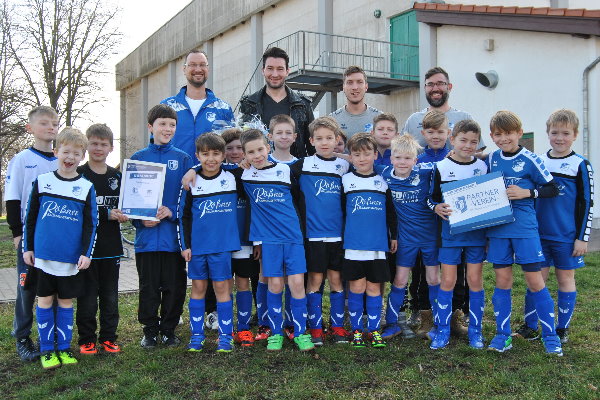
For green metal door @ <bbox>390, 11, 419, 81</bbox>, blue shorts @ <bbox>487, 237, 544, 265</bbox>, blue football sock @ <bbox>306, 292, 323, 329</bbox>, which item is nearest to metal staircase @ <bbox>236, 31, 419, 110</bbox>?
green metal door @ <bbox>390, 11, 419, 81</bbox>

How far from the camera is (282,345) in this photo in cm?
507

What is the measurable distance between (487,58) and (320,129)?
389 inches

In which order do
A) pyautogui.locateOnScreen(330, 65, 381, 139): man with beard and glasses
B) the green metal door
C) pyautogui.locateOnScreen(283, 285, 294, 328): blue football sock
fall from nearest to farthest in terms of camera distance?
pyautogui.locateOnScreen(283, 285, 294, 328): blue football sock < pyautogui.locateOnScreen(330, 65, 381, 139): man with beard and glasses < the green metal door

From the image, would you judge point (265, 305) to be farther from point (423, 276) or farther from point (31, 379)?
point (31, 379)

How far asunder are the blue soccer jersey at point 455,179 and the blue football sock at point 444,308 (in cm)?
43

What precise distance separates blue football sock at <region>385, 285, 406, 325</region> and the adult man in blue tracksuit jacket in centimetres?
235

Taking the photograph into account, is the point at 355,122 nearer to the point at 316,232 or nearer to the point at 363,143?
the point at 363,143

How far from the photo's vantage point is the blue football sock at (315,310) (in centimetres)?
514

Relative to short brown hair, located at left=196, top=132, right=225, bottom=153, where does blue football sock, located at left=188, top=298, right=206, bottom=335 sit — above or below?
below

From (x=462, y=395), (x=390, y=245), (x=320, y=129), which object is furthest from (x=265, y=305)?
(x=462, y=395)

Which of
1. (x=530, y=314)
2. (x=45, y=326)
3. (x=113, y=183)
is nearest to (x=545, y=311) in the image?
(x=530, y=314)

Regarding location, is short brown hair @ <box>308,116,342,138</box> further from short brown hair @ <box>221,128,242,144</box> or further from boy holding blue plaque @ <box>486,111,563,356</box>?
boy holding blue plaque @ <box>486,111,563,356</box>

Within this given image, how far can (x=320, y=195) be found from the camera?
200 inches

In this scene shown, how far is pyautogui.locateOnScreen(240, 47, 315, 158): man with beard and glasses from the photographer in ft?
19.5
